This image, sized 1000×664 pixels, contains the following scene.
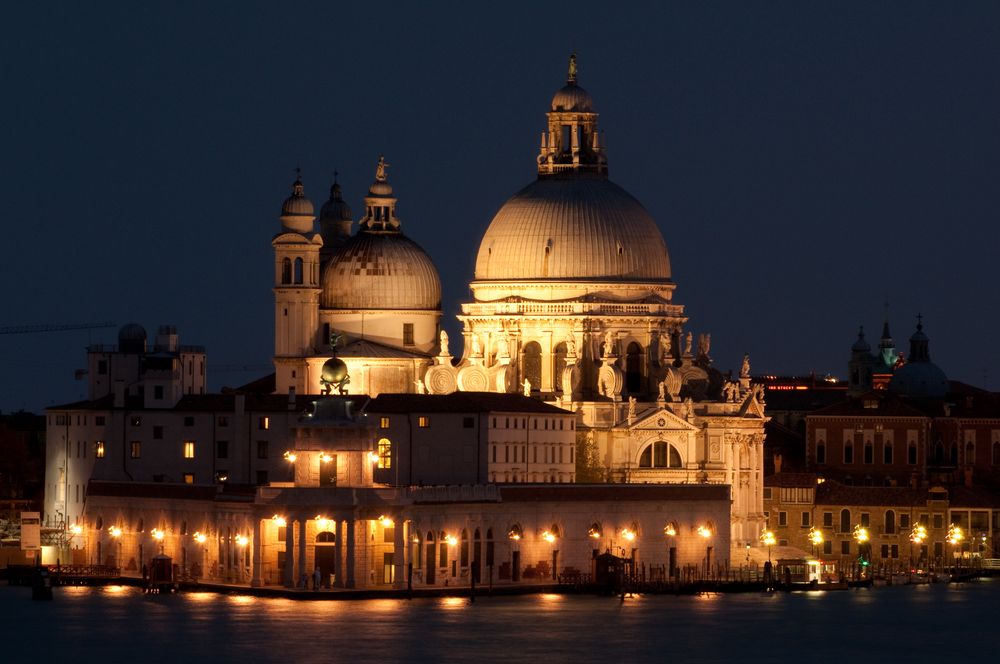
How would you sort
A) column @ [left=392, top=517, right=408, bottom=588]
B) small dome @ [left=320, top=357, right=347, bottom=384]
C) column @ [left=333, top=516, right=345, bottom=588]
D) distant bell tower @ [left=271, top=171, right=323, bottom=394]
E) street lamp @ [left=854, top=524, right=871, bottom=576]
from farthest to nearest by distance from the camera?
street lamp @ [left=854, top=524, right=871, bottom=576], distant bell tower @ [left=271, top=171, right=323, bottom=394], small dome @ [left=320, top=357, right=347, bottom=384], column @ [left=392, top=517, right=408, bottom=588], column @ [left=333, top=516, right=345, bottom=588]

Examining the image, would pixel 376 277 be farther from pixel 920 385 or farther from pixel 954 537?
pixel 920 385

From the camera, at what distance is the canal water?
127 metres

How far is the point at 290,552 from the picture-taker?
461 ft

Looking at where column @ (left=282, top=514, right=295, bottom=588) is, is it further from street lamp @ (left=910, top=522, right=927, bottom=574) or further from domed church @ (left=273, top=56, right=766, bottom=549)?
street lamp @ (left=910, top=522, right=927, bottom=574)

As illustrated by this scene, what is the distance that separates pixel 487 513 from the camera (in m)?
147

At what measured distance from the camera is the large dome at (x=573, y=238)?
16450cm

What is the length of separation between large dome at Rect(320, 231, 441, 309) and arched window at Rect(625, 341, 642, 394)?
26.7 ft

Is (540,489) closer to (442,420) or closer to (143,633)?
(442,420)

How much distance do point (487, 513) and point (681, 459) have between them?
16.9 meters

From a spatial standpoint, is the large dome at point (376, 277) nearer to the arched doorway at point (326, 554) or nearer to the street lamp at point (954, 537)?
the street lamp at point (954, 537)

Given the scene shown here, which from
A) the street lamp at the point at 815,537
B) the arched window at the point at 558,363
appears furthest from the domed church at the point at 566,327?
the street lamp at the point at 815,537

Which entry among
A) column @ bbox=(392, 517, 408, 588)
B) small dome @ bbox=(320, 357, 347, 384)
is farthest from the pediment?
column @ bbox=(392, 517, 408, 588)

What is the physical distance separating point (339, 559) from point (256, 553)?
312cm

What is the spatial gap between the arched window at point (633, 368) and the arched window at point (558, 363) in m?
2.45
